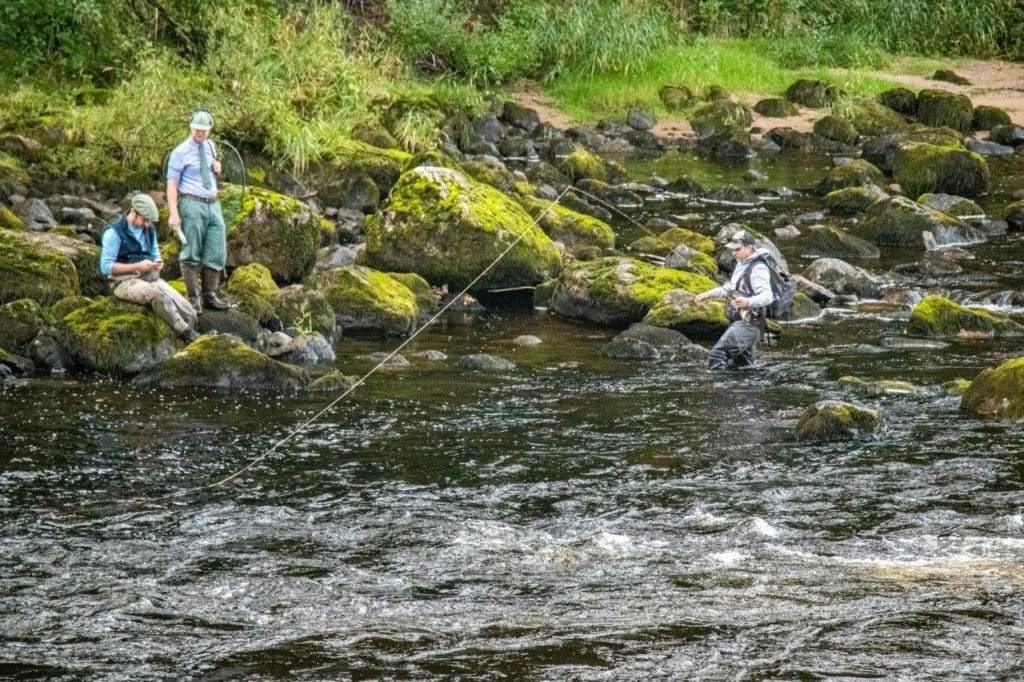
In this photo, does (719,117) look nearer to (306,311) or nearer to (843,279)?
(843,279)

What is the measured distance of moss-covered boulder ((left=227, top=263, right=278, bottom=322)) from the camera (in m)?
13.7

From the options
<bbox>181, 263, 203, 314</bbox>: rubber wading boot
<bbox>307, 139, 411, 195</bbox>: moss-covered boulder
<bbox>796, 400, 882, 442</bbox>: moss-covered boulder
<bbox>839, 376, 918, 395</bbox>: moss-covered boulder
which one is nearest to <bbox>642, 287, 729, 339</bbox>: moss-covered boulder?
<bbox>839, 376, 918, 395</bbox>: moss-covered boulder

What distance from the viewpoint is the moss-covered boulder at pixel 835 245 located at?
18.5 meters

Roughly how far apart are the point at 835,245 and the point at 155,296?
9.80 meters

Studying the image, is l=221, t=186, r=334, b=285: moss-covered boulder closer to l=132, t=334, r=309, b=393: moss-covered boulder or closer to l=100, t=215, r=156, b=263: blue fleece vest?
l=100, t=215, r=156, b=263: blue fleece vest

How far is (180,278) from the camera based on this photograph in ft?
47.8

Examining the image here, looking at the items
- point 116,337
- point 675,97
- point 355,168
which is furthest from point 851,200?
point 116,337

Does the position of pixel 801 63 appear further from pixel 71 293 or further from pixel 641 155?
pixel 71 293

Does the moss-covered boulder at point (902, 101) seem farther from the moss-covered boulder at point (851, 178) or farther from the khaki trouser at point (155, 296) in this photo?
the khaki trouser at point (155, 296)

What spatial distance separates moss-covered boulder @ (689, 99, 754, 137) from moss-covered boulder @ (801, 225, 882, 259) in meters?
11.4

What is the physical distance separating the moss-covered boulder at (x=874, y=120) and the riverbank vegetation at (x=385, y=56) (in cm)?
122

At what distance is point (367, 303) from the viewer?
1430 centimetres

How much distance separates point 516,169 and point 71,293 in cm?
1184

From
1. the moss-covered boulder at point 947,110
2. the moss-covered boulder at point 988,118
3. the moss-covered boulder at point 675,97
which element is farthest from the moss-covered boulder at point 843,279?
the moss-covered boulder at point 675,97
